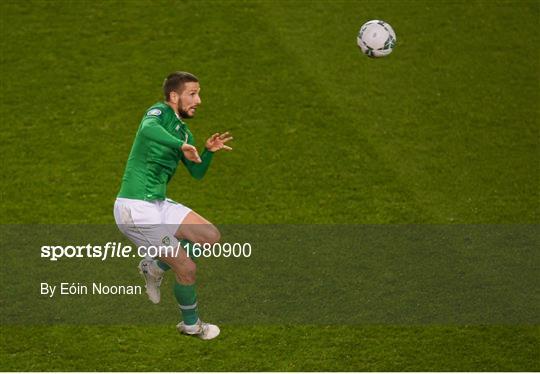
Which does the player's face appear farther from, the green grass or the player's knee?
the green grass

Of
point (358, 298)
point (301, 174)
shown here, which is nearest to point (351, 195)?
point (301, 174)

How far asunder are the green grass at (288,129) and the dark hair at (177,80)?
6.31 m

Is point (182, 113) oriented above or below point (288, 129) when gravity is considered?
below

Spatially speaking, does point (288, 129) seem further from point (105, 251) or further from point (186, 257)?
point (186, 257)

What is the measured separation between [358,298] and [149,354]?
10.5 ft

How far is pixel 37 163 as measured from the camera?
20.6 m

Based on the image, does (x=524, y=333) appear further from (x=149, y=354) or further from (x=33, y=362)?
(x=33, y=362)

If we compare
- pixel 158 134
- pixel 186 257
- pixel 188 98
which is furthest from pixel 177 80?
pixel 186 257

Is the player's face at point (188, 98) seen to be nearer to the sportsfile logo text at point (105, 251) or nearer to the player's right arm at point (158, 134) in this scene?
the player's right arm at point (158, 134)

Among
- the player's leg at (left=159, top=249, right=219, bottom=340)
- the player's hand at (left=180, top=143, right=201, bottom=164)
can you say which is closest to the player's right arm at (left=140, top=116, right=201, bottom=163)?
the player's hand at (left=180, top=143, right=201, bottom=164)

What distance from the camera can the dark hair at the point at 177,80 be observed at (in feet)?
39.7

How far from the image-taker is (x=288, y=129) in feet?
69.8

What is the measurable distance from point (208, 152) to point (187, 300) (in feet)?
5.15

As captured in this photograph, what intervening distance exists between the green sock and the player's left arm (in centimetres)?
115
